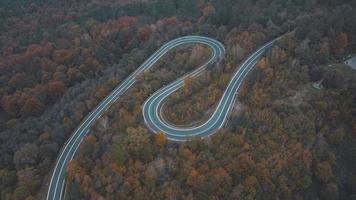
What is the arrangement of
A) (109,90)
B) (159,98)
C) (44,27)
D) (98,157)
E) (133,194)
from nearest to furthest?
(133,194) → (98,157) → (159,98) → (109,90) → (44,27)

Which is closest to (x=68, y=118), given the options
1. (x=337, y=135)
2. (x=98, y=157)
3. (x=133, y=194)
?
(x=98, y=157)

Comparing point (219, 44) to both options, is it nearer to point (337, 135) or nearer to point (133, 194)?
point (337, 135)

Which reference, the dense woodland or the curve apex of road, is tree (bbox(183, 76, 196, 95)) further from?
the curve apex of road

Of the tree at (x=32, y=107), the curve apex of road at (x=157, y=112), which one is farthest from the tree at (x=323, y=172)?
the tree at (x=32, y=107)

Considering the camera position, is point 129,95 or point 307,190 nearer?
point 307,190

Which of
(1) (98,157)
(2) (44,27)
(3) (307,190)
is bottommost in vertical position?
(3) (307,190)

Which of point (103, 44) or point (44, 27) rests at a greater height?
point (44, 27)
